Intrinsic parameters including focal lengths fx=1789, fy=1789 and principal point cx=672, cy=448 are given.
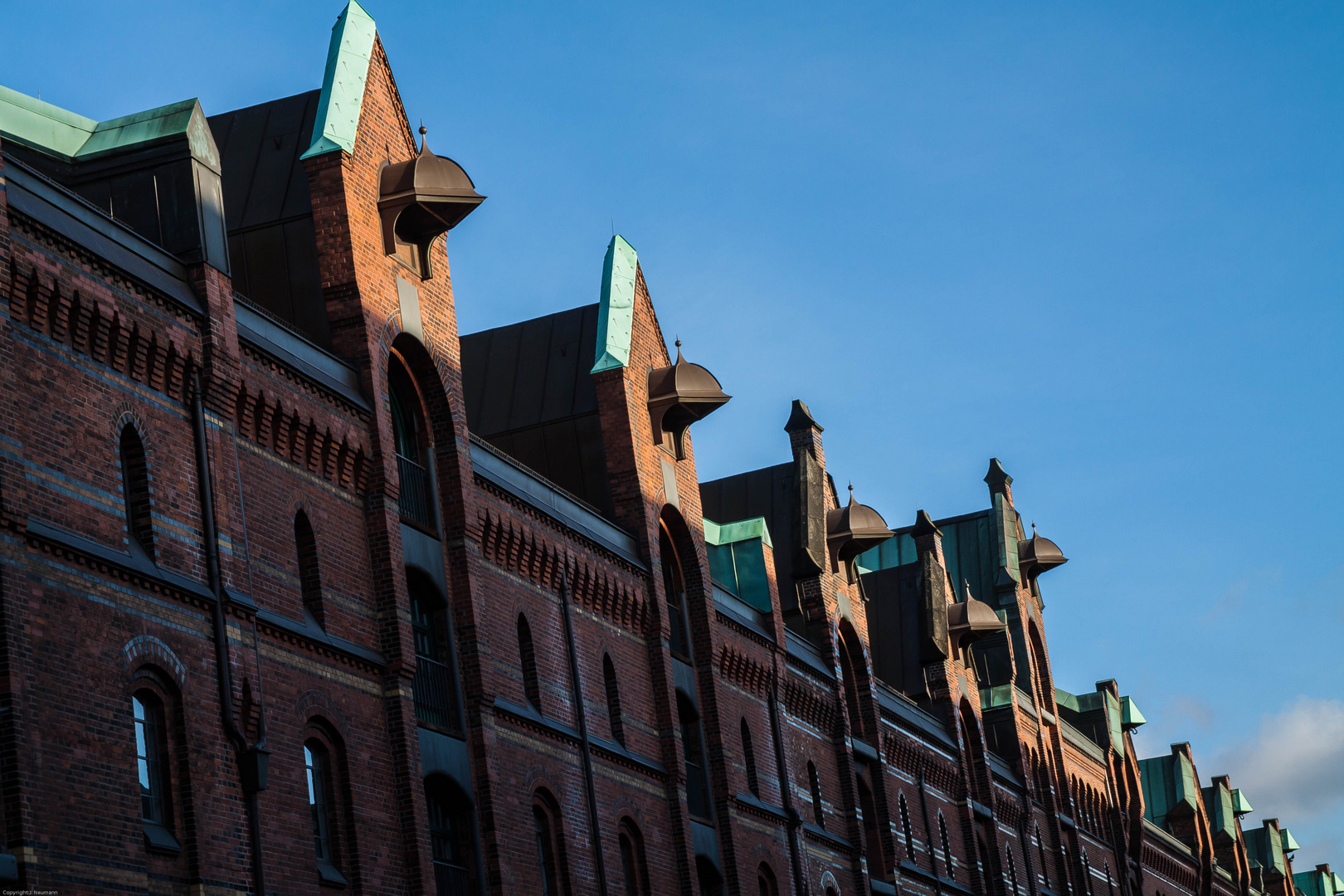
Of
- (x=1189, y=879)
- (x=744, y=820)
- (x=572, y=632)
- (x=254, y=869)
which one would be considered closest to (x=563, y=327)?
(x=572, y=632)

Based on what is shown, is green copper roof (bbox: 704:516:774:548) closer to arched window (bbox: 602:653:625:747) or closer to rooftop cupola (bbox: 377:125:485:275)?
arched window (bbox: 602:653:625:747)

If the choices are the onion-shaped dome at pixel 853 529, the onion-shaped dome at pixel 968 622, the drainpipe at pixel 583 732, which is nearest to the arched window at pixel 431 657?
the drainpipe at pixel 583 732

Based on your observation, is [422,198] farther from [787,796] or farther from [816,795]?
[816,795]

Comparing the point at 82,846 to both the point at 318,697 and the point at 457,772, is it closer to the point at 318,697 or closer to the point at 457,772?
the point at 318,697

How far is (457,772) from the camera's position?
28.9 m

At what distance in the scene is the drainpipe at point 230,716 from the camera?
22.8 metres

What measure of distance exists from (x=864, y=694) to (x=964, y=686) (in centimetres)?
1095

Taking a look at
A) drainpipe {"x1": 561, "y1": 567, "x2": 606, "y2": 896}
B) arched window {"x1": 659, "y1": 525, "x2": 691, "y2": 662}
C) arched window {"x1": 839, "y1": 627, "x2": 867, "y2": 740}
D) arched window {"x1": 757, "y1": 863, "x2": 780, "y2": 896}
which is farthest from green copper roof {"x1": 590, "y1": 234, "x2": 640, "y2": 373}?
arched window {"x1": 839, "y1": 627, "x2": 867, "y2": 740}

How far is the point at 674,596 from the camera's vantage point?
135ft

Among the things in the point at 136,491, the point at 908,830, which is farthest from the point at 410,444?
the point at 908,830

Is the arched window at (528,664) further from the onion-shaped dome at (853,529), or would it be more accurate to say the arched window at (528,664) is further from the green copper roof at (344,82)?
the onion-shaped dome at (853,529)

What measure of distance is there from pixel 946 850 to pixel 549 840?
2772 cm

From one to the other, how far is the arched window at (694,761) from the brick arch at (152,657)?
694 inches

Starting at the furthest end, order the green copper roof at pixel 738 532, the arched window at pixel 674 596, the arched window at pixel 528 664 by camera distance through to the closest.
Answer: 1. the green copper roof at pixel 738 532
2. the arched window at pixel 674 596
3. the arched window at pixel 528 664
